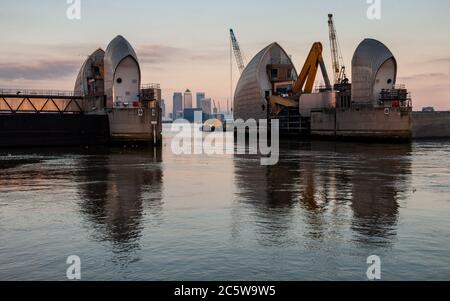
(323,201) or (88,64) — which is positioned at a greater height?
(88,64)

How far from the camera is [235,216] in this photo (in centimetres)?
2291

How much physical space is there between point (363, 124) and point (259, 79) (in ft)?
178

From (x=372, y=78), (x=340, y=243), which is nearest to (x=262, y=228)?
(x=340, y=243)

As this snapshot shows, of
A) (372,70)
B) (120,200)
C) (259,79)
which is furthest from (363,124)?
(120,200)

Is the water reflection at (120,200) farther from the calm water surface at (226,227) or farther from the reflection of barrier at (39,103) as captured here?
the reflection of barrier at (39,103)

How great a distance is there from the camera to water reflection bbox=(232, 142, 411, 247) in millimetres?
19281

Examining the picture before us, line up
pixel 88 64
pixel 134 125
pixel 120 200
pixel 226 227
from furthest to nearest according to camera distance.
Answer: pixel 88 64, pixel 134 125, pixel 120 200, pixel 226 227

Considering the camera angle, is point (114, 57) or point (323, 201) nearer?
point (323, 201)

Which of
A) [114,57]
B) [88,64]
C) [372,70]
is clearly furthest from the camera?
A: [88,64]

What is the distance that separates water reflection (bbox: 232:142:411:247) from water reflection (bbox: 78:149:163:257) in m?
4.18

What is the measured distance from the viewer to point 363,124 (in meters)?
101

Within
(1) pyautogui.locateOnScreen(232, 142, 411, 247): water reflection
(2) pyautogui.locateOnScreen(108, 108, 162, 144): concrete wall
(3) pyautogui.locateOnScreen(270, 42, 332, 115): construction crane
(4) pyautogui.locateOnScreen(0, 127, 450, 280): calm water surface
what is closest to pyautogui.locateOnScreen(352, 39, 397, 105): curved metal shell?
(3) pyautogui.locateOnScreen(270, 42, 332, 115): construction crane

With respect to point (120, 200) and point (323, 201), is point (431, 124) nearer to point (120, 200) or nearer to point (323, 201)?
point (323, 201)

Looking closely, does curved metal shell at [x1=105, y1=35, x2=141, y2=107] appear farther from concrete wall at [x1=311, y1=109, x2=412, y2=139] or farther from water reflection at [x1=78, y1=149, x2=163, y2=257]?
water reflection at [x1=78, y1=149, x2=163, y2=257]
